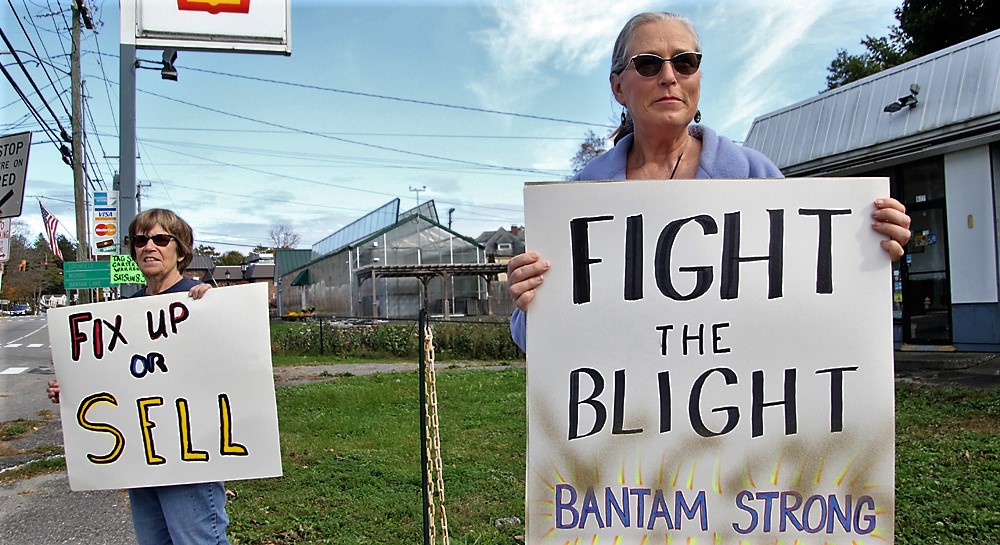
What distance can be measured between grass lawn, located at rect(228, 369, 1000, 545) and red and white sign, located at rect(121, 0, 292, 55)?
4.25m

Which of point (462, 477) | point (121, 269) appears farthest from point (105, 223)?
point (462, 477)

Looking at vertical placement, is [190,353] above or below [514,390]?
above

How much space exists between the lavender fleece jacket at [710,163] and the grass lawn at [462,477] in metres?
2.49

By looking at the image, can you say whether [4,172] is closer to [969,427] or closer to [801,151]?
[969,427]

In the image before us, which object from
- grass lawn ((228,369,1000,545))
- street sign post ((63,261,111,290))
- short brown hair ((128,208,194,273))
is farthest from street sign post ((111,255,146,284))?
short brown hair ((128,208,194,273))

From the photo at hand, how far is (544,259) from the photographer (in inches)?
67.8

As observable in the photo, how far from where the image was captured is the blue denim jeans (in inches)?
103

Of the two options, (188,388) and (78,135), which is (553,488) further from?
(78,135)

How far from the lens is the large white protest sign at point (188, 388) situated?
101 inches

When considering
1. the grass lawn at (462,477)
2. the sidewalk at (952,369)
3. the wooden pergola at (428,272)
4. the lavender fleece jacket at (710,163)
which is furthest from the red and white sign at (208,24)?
the wooden pergola at (428,272)

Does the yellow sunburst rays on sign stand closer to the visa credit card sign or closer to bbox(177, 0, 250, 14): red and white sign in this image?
bbox(177, 0, 250, 14): red and white sign

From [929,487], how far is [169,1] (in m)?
8.01

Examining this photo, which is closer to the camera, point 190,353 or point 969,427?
point 190,353

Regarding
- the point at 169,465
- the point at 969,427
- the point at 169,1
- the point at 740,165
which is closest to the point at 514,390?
the point at 969,427
